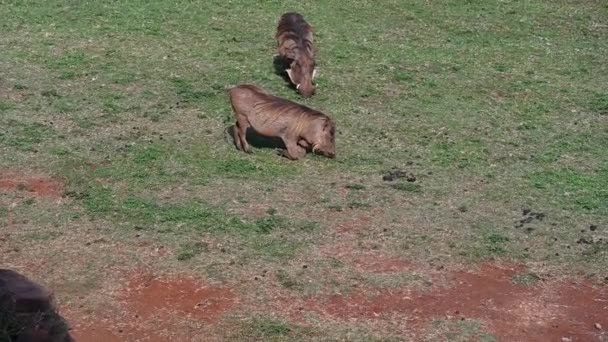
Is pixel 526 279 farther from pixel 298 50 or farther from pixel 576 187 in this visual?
pixel 298 50

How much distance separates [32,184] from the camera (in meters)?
10.5

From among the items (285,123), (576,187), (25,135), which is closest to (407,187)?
(285,123)

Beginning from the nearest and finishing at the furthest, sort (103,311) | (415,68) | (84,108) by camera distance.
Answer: (103,311) → (84,108) → (415,68)

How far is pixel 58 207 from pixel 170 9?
6.22m

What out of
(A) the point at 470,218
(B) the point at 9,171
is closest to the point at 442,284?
(A) the point at 470,218

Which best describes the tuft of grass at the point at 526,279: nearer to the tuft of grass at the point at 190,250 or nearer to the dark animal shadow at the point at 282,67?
the tuft of grass at the point at 190,250

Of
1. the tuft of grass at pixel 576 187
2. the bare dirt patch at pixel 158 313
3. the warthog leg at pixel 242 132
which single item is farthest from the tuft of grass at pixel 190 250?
the tuft of grass at pixel 576 187

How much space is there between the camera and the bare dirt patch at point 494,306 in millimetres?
8344

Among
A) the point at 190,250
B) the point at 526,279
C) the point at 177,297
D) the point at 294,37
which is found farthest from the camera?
the point at 294,37

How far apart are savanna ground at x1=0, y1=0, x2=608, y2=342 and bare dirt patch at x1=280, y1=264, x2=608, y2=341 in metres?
0.02

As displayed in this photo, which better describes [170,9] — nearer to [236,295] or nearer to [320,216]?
[320,216]

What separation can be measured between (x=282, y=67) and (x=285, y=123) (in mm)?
2559

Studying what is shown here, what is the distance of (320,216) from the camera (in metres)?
10.0

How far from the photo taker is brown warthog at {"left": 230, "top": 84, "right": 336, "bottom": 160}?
36.5 ft
